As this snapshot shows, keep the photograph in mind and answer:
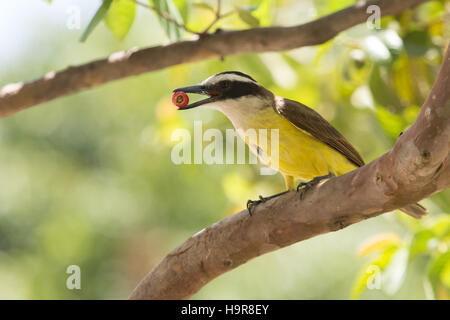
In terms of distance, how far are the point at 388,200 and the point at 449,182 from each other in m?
0.19

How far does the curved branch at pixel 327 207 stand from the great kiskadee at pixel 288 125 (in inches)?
20.9

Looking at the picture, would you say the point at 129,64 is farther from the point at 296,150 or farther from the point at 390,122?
the point at 390,122

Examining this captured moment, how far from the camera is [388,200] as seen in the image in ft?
5.98

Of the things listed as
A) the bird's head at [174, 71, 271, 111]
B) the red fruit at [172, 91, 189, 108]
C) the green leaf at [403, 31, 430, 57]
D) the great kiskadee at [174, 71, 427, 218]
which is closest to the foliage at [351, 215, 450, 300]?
the great kiskadee at [174, 71, 427, 218]

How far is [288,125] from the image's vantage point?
2.82 m

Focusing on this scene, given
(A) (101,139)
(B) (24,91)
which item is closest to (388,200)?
(B) (24,91)

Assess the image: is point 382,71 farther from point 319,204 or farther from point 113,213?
point 113,213

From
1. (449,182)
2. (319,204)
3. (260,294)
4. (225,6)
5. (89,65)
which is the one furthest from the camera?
(260,294)

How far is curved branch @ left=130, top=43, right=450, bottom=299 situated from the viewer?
1.67m

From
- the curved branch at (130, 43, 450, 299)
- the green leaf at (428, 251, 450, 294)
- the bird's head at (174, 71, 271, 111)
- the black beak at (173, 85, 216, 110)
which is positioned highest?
the bird's head at (174, 71, 271, 111)

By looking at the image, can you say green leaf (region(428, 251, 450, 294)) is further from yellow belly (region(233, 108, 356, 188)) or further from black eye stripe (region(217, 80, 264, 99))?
black eye stripe (region(217, 80, 264, 99))

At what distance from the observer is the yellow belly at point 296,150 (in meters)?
2.74

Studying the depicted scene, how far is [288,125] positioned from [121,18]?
93cm

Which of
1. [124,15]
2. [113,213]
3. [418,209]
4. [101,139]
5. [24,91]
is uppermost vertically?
[101,139]
